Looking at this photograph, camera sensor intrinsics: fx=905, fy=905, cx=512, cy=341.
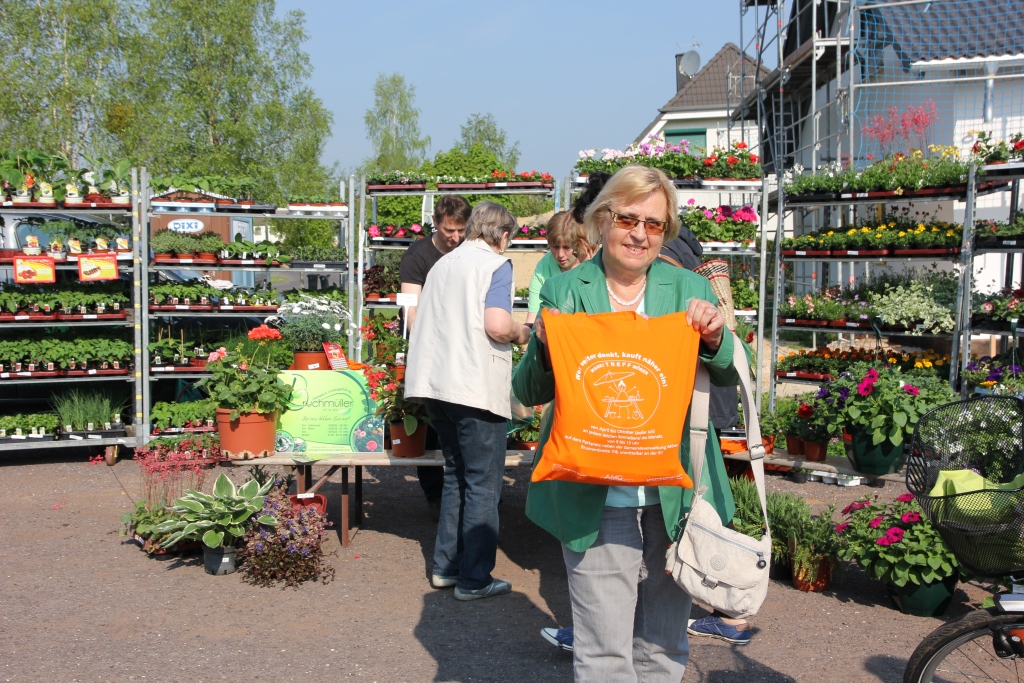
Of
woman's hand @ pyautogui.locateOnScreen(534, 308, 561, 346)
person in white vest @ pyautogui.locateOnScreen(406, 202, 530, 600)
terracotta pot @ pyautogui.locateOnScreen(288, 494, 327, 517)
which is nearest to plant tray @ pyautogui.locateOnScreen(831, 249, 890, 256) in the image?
person in white vest @ pyautogui.locateOnScreen(406, 202, 530, 600)

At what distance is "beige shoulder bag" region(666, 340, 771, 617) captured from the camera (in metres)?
2.40

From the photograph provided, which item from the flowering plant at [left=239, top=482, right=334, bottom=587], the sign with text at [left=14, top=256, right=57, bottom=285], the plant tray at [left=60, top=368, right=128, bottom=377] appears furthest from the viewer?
the plant tray at [left=60, top=368, right=128, bottom=377]

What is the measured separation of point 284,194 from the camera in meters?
23.1

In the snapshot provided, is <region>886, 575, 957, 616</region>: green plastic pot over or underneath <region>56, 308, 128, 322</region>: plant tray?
underneath

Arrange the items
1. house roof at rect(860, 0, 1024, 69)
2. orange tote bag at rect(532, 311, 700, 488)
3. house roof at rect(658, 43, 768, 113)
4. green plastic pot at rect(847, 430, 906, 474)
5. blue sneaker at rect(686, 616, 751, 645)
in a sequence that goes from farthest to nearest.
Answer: house roof at rect(658, 43, 768, 113), house roof at rect(860, 0, 1024, 69), green plastic pot at rect(847, 430, 906, 474), blue sneaker at rect(686, 616, 751, 645), orange tote bag at rect(532, 311, 700, 488)

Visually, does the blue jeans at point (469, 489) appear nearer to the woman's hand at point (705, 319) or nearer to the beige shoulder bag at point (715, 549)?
the beige shoulder bag at point (715, 549)

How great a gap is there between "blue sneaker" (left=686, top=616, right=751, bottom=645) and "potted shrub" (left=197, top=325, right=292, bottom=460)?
275 cm

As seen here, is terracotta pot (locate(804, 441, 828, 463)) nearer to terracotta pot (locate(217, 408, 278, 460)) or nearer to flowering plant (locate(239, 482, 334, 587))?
flowering plant (locate(239, 482, 334, 587))

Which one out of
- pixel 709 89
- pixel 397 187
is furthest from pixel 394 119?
pixel 397 187

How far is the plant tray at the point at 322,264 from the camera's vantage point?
9.59 meters

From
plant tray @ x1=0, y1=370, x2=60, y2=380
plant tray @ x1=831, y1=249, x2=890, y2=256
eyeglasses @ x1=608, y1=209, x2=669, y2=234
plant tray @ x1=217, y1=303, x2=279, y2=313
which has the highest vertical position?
plant tray @ x1=831, y1=249, x2=890, y2=256

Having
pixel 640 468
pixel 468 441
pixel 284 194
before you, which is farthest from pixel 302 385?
pixel 284 194

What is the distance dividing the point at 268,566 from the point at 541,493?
2.81m

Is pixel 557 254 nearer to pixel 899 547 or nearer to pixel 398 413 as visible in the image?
pixel 398 413
